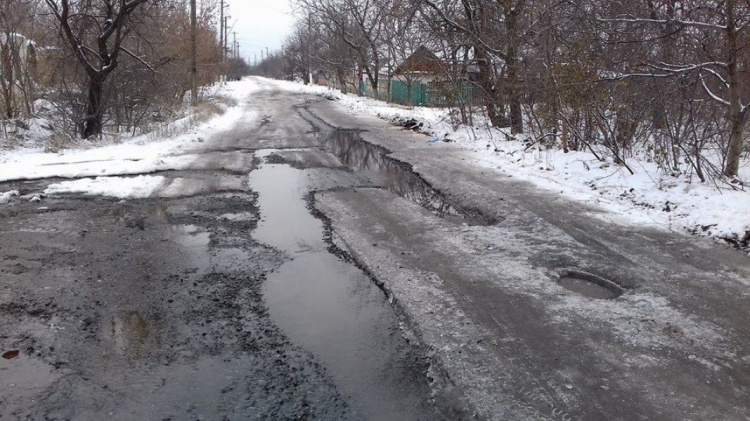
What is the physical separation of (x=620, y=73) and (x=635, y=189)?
8.43 ft

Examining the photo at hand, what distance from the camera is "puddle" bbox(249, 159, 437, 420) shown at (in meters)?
3.07

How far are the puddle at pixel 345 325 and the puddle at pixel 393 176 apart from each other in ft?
6.49

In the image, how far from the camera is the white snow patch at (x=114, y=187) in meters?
7.86

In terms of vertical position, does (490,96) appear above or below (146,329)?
above

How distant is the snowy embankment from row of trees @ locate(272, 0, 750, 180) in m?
7.69

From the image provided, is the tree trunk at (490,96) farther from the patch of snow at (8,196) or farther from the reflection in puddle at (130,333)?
the reflection in puddle at (130,333)

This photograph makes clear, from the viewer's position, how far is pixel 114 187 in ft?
26.8

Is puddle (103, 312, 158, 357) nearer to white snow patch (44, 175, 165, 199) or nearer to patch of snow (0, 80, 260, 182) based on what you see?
white snow patch (44, 175, 165, 199)

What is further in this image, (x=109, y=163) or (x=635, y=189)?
(x=109, y=163)

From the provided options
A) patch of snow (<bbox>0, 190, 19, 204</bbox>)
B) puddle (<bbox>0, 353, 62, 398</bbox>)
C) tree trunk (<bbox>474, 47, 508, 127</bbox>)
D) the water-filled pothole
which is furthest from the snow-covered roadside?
patch of snow (<bbox>0, 190, 19, 204</bbox>)

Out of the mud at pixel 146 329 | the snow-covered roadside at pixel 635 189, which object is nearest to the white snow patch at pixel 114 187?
the mud at pixel 146 329

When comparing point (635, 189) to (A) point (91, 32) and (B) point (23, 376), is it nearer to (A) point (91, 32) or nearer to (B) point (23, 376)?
(B) point (23, 376)

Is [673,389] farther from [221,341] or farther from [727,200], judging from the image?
[727,200]

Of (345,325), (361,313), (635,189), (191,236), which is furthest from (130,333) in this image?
(635,189)
